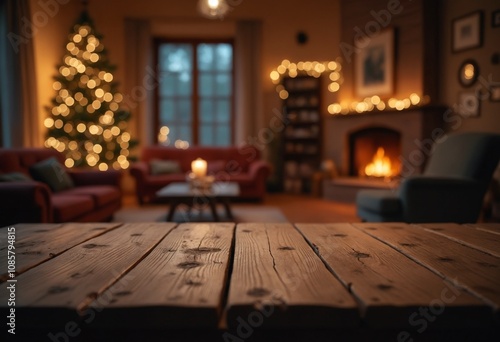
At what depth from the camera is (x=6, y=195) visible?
2871 millimetres

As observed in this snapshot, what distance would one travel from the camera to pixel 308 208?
5.33 metres

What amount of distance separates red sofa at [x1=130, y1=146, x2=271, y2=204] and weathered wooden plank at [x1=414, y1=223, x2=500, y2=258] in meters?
4.39

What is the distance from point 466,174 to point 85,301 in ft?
10.6

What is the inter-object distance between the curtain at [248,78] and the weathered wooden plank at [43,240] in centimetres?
574

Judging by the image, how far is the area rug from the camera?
14.7ft

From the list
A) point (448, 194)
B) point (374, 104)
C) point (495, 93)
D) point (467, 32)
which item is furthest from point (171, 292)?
point (374, 104)

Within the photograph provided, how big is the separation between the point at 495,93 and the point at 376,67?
173 centimetres

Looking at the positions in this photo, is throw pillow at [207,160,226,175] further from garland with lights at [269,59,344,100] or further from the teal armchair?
the teal armchair

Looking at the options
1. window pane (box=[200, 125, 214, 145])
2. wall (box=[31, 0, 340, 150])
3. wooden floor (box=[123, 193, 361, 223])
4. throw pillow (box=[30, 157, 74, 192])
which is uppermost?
wall (box=[31, 0, 340, 150])

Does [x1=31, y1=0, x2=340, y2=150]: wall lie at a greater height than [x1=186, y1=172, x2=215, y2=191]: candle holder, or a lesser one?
greater

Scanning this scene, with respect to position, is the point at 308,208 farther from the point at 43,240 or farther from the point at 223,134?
the point at 43,240

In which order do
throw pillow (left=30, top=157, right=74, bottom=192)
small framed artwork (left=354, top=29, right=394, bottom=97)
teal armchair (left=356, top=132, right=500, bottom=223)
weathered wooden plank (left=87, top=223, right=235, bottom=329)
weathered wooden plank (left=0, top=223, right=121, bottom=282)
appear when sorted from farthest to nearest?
small framed artwork (left=354, top=29, right=394, bottom=97) → throw pillow (left=30, top=157, right=74, bottom=192) → teal armchair (left=356, top=132, right=500, bottom=223) → weathered wooden plank (left=0, top=223, right=121, bottom=282) → weathered wooden plank (left=87, top=223, right=235, bottom=329)

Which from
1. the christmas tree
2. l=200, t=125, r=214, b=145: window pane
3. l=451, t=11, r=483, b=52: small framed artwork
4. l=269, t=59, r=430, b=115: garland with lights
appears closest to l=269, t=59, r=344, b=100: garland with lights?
l=269, t=59, r=430, b=115: garland with lights

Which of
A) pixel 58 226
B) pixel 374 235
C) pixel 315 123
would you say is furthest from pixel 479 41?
pixel 58 226
